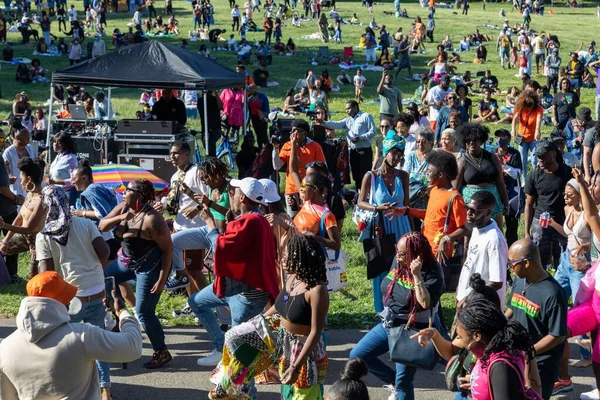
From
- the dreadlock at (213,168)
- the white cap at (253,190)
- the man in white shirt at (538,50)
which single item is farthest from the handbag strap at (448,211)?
the man in white shirt at (538,50)

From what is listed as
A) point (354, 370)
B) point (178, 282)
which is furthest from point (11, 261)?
point (354, 370)

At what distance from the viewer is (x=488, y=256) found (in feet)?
22.2

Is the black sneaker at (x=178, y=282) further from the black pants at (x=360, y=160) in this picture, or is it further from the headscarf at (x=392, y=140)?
the black pants at (x=360, y=160)

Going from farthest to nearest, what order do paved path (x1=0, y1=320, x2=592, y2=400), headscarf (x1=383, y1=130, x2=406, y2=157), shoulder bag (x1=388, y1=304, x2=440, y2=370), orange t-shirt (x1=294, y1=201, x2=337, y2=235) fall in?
headscarf (x1=383, y1=130, x2=406, y2=157) < orange t-shirt (x1=294, y1=201, x2=337, y2=235) < paved path (x1=0, y1=320, x2=592, y2=400) < shoulder bag (x1=388, y1=304, x2=440, y2=370)

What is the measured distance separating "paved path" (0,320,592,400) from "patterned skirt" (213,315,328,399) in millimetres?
1231

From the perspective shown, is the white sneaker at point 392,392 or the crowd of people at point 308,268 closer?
the crowd of people at point 308,268

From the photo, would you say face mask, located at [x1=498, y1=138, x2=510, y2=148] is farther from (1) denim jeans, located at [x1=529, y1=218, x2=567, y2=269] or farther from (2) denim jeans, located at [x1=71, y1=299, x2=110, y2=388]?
(2) denim jeans, located at [x1=71, y1=299, x2=110, y2=388]

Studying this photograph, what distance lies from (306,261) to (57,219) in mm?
1986

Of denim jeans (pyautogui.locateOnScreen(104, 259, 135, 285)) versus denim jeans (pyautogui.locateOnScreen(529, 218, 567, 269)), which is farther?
denim jeans (pyautogui.locateOnScreen(529, 218, 567, 269))

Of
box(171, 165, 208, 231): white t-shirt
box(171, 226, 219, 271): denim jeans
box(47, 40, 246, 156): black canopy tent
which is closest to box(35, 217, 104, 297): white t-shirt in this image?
box(171, 226, 219, 271): denim jeans

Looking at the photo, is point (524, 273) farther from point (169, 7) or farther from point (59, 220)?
point (169, 7)

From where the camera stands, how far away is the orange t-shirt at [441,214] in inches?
310

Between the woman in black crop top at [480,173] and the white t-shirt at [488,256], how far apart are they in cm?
218

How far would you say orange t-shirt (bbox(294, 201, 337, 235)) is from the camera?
7.85 metres
